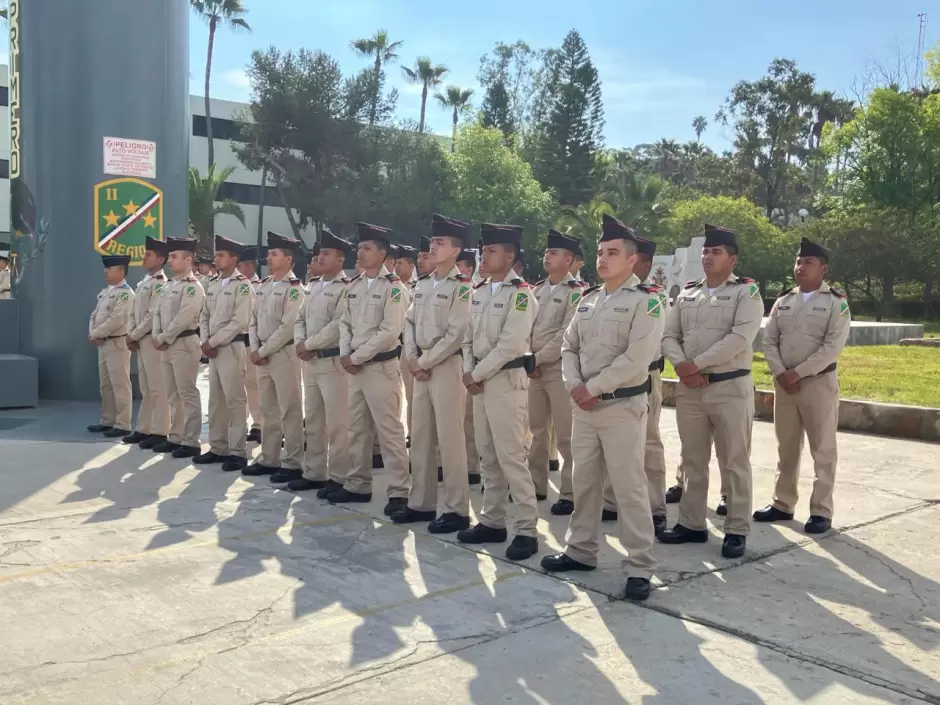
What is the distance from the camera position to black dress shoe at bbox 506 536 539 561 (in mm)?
5047

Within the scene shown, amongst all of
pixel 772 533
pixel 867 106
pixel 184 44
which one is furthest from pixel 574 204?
pixel 772 533

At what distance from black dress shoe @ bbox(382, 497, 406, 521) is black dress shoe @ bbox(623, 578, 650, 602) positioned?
207 cm

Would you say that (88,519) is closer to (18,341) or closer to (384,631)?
(384,631)

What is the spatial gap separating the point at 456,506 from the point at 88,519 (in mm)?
2342

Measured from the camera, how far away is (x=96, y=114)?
10414 mm

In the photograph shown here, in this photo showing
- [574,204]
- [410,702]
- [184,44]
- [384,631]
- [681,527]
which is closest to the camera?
[410,702]

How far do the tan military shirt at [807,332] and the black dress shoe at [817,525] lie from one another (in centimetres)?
91

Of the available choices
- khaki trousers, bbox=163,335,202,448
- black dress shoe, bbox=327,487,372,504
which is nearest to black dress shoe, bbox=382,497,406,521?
Answer: black dress shoe, bbox=327,487,372,504

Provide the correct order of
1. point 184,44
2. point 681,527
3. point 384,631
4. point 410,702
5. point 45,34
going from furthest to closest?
point 184,44 → point 45,34 → point 681,527 → point 384,631 → point 410,702

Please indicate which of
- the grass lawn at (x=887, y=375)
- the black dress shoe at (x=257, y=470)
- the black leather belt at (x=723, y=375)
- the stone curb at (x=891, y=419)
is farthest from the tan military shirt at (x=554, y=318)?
the grass lawn at (x=887, y=375)

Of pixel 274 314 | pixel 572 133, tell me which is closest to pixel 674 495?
pixel 274 314

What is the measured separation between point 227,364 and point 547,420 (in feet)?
9.33

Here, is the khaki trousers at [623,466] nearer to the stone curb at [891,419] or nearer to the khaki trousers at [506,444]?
the khaki trousers at [506,444]

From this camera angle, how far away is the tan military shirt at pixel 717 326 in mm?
5293
